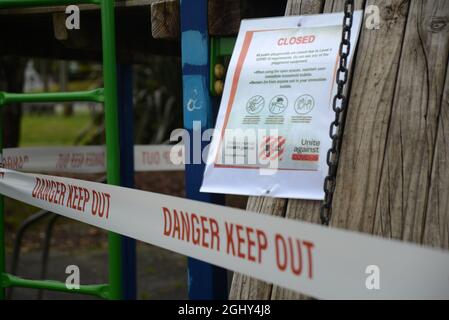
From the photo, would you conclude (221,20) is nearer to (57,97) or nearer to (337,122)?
(337,122)

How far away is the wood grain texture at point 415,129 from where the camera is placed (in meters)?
2.11

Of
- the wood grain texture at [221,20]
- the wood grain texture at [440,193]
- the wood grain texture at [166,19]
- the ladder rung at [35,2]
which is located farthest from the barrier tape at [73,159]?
the wood grain texture at [440,193]

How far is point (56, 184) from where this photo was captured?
2787 millimetres

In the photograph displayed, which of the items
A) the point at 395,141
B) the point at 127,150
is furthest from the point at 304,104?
the point at 127,150

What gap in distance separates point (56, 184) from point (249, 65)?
94 cm

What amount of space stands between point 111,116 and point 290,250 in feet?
A: 5.21

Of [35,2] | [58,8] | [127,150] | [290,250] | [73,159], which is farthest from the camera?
[73,159]

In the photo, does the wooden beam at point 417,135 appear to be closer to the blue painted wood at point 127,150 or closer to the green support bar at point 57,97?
the green support bar at point 57,97

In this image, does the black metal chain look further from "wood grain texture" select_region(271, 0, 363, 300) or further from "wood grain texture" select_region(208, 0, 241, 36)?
"wood grain texture" select_region(208, 0, 241, 36)

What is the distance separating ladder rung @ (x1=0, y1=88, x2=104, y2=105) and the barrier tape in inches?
14.7

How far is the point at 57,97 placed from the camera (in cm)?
329

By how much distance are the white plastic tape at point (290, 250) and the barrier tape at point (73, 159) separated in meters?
1.78
